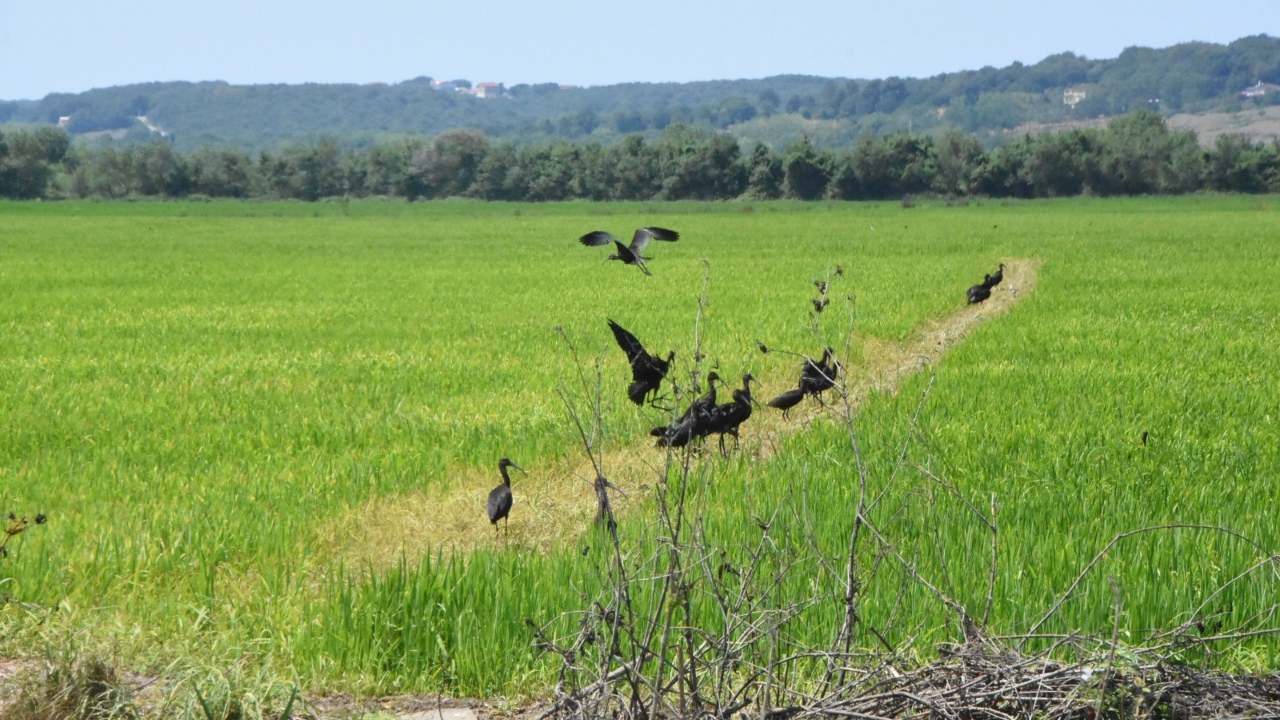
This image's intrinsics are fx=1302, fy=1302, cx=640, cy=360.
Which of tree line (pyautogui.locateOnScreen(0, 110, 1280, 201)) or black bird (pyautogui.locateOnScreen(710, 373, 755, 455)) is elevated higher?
black bird (pyautogui.locateOnScreen(710, 373, 755, 455))

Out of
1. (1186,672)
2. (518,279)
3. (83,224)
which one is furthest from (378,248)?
(1186,672)

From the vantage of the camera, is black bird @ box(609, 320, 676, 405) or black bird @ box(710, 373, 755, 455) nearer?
black bird @ box(609, 320, 676, 405)

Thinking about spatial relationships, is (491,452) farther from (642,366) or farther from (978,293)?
(978,293)

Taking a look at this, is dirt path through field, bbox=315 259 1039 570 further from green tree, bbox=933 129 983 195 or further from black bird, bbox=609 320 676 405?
green tree, bbox=933 129 983 195

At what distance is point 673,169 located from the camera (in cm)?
11056

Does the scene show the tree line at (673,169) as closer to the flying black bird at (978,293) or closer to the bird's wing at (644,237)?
the flying black bird at (978,293)

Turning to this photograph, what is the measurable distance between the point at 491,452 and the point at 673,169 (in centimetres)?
10284

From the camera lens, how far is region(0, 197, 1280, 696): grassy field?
17.3 feet

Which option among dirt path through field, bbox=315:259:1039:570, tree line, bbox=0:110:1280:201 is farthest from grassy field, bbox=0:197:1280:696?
tree line, bbox=0:110:1280:201

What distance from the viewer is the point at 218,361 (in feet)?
47.7

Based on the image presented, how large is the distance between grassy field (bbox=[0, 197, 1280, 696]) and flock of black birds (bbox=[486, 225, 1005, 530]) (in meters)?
0.33

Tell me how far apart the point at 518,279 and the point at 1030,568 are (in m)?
23.2

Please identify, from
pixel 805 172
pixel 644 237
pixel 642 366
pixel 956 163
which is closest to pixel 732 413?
pixel 642 366

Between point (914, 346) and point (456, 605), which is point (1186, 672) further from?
point (914, 346)
